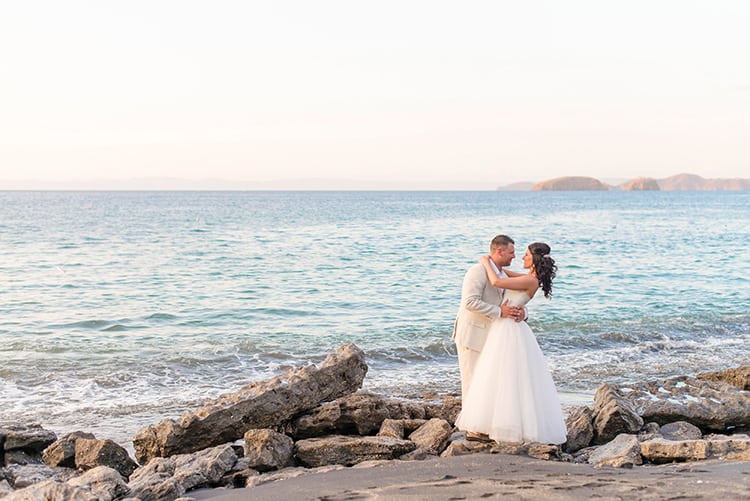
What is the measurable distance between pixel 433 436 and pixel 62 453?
4.15 meters

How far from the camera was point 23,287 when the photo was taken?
26172 mm

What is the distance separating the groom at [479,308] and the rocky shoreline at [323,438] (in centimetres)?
83

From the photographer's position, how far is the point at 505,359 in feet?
26.6

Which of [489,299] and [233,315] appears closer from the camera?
[489,299]

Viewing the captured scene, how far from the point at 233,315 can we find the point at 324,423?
1238cm

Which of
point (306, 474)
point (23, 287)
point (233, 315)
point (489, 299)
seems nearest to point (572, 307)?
point (233, 315)

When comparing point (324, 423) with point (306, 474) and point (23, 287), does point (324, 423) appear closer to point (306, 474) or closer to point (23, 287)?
point (306, 474)

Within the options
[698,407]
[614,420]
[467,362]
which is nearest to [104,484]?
[467,362]

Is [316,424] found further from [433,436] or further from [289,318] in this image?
[289,318]

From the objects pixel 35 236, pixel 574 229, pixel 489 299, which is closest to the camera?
pixel 489 299

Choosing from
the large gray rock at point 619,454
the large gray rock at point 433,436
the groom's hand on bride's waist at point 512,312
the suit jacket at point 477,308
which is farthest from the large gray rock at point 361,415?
the large gray rock at point 619,454

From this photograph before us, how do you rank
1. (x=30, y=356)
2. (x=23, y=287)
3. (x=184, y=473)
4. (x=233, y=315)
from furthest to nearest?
(x=23, y=287), (x=233, y=315), (x=30, y=356), (x=184, y=473)

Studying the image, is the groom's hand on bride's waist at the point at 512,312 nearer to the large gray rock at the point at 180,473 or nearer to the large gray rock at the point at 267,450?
the large gray rock at the point at 267,450

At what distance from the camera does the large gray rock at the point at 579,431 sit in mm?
8512
